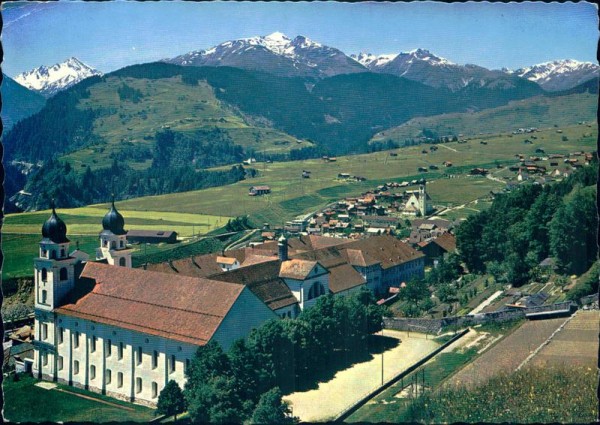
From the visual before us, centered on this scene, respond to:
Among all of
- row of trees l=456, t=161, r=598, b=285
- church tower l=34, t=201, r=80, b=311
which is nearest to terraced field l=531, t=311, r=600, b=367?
row of trees l=456, t=161, r=598, b=285

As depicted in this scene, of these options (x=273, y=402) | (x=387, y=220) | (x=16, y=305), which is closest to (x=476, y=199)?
(x=387, y=220)

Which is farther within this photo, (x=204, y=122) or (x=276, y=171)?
(x=204, y=122)

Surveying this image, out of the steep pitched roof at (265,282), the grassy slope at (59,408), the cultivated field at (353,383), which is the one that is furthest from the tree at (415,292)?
the grassy slope at (59,408)

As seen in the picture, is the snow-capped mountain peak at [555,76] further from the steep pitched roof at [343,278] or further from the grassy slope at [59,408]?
the grassy slope at [59,408]

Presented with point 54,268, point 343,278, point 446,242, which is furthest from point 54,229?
point 446,242

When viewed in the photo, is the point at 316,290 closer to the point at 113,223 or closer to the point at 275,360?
the point at 275,360

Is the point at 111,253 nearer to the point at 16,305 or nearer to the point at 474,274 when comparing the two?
the point at 16,305

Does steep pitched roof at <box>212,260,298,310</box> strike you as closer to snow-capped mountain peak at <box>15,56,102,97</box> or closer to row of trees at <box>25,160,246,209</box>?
row of trees at <box>25,160,246,209</box>
